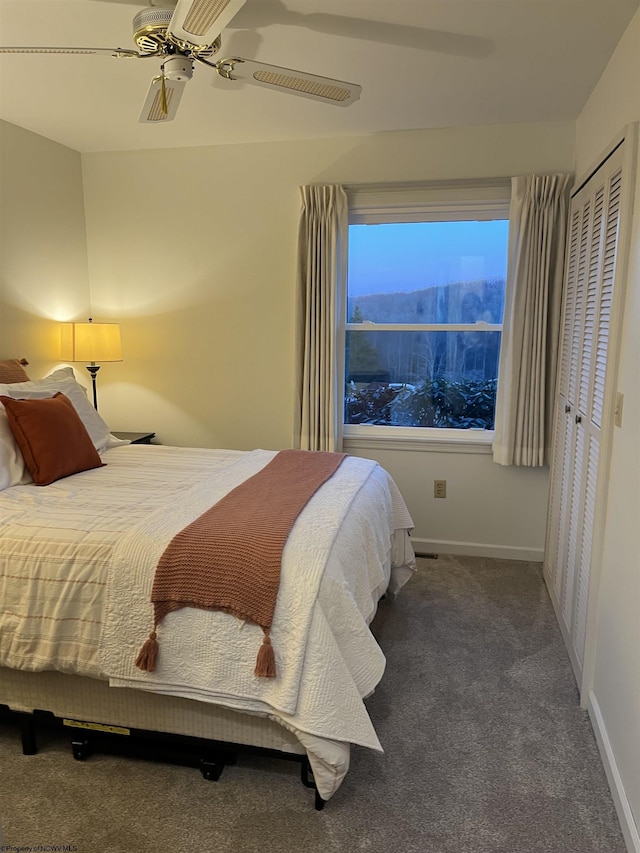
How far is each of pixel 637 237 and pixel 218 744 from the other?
6.94 ft

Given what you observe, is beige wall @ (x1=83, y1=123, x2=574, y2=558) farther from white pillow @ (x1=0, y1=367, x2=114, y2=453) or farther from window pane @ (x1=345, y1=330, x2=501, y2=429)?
white pillow @ (x1=0, y1=367, x2=114, y2=453)

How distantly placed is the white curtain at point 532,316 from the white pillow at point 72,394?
7.39 ft

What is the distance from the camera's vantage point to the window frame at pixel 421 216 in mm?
3408

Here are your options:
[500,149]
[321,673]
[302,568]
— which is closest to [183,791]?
[321,673]

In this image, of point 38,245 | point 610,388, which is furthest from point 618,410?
point 38,245

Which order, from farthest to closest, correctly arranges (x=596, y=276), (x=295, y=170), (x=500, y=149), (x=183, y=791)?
(x=295, y=170)
(x=500, y=149)
(x=596, y=276)
(x=183, y=791)

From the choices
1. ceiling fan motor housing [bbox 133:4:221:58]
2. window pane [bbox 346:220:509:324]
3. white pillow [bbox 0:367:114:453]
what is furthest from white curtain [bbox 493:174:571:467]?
white pillow [bbox 0:367:114:453]

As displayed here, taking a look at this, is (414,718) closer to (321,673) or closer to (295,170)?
(321,673)

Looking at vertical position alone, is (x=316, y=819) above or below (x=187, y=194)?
below

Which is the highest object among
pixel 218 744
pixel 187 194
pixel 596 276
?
pixel 187 194

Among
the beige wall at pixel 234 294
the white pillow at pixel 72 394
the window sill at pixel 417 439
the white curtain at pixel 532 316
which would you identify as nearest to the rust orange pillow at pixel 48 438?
the white pillow at pixel 72 394

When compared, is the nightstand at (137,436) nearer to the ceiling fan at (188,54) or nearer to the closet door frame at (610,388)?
the ceiling fan at (188,54)

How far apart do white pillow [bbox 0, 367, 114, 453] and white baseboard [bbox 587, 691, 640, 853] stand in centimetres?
252

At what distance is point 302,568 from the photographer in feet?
5.68
